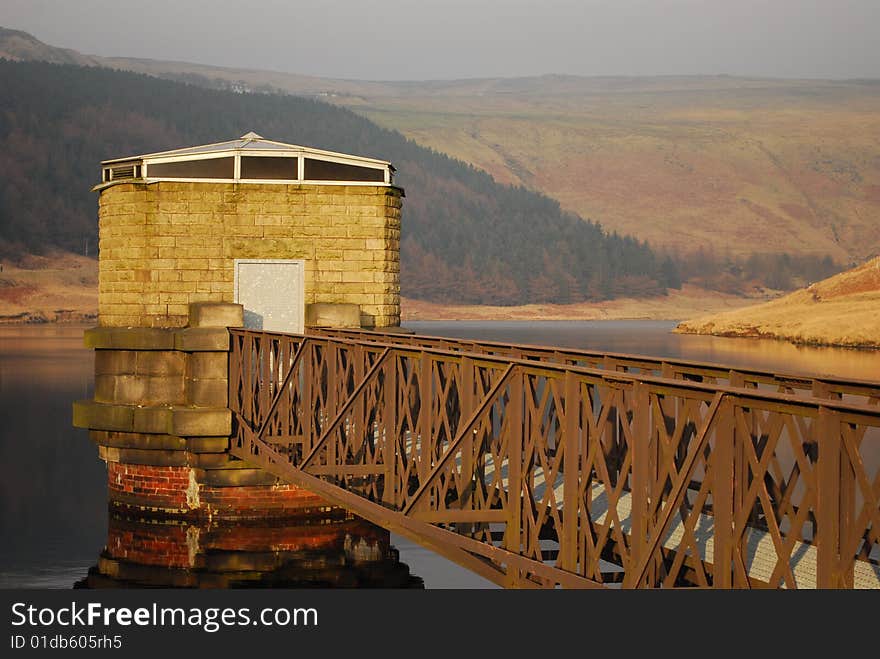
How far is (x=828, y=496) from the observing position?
8312mm

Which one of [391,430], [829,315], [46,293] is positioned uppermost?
[46,293]

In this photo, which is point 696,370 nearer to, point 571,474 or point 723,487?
point 571,474

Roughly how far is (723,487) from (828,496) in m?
1.07

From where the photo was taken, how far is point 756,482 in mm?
8836

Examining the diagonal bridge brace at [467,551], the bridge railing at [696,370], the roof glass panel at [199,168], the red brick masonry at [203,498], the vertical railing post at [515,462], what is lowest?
the red brick masonry at [203,498]

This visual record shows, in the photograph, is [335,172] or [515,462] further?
[335,172]

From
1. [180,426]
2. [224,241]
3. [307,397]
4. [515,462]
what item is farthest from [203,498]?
[515,462]

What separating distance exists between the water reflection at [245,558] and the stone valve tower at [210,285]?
1.03 ft

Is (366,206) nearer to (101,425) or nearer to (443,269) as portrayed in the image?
(101,425)

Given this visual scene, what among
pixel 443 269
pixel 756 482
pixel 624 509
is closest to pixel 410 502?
pixel 624 509

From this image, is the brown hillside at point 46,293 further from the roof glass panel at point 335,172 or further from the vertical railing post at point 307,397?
the vertical railing post at point 307,397

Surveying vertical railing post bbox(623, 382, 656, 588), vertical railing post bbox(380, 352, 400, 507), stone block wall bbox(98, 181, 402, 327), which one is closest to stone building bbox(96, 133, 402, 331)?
stone block wall bbox(98, 181, 402, 327)

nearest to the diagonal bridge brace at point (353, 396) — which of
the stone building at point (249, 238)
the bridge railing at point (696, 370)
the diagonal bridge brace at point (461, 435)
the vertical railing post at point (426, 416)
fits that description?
the bridge railing at point (696, 370)

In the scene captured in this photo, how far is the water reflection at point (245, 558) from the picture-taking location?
2178cm
